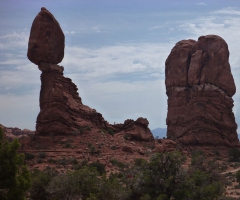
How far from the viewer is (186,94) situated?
2165 inches

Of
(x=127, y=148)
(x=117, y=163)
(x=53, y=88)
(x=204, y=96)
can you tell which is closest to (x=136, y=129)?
(x=127, y=148)

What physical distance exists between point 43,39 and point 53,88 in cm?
515

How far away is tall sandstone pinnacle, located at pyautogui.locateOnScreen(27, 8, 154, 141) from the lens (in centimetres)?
4022

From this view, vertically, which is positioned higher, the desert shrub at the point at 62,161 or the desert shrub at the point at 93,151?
the desert shrub at the point at 93,151

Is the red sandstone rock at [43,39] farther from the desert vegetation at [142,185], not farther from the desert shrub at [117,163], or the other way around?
the desert vegetation at [142,185]

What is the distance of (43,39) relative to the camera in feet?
135

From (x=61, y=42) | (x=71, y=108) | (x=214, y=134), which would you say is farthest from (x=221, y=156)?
(x=61, y=42)

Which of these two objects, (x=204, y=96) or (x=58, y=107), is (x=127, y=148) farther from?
(x=204, y=96)

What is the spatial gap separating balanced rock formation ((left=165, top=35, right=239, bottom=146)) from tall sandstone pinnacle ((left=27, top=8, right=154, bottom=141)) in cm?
1442

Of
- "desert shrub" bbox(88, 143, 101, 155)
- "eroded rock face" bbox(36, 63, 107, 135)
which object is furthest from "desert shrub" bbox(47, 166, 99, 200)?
"eroded rock face" bbox(36, 63, 107, 135)

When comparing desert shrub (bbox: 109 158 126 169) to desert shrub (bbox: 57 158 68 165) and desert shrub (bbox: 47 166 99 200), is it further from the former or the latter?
desert shrub (bbox: 47 166 99 200)

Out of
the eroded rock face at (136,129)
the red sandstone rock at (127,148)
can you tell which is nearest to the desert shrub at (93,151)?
the red sandstone rock at (127,148)

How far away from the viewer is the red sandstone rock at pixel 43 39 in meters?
41.3

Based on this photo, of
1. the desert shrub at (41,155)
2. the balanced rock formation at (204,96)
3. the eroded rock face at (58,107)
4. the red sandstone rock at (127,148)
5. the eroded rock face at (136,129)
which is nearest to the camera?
the desert shrub at (41,155)
